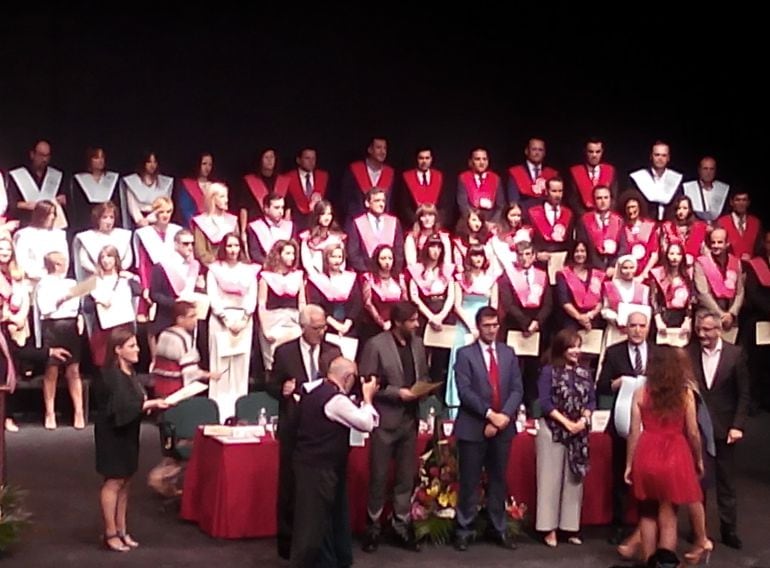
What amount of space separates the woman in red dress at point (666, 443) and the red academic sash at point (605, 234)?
379 cm

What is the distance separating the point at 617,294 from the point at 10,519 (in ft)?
15.7

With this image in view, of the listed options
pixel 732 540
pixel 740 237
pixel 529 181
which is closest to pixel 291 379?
pixel 732 540

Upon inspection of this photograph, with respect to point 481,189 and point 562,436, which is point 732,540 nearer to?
point 562,436

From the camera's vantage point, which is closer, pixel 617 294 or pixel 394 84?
pixel 617 294

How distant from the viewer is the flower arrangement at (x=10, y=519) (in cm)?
710

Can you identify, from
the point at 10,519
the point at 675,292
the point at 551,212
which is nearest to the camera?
the point at 10,519

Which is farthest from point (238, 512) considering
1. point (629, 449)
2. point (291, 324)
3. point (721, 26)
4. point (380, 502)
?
point (721, 26)

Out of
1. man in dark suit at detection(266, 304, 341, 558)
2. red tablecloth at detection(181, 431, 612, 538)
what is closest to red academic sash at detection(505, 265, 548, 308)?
red tablecloth at detection(181, 431, 612, 538)

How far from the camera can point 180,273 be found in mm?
10078

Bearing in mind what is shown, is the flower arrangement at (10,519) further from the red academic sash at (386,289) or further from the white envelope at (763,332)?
the white envelope at (763,332)

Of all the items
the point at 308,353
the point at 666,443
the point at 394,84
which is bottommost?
the point at 666,443

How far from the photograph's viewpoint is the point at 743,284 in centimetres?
A: 1100

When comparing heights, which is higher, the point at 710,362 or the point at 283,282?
the point at 283,282

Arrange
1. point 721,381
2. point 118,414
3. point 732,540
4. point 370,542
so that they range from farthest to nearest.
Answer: point 732,540, point 721,381, point 370,542, point 118,414
